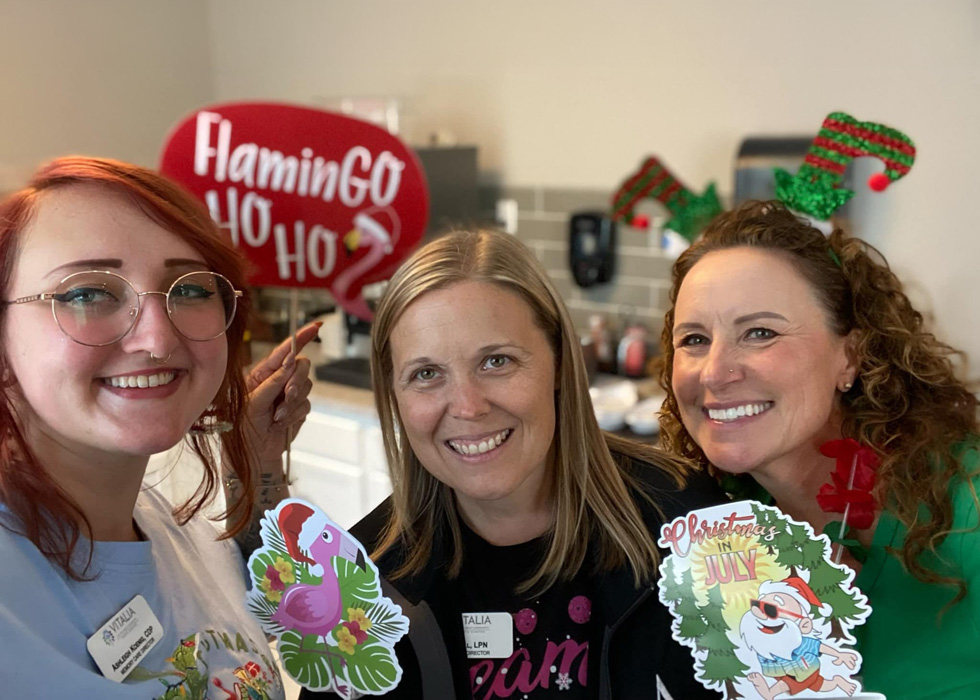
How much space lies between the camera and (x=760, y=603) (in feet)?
3.35

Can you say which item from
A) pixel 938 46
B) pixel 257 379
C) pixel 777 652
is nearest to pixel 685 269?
pixel 777 652

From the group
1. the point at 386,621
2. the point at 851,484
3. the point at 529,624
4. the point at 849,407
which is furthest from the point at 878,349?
the point at 386,621

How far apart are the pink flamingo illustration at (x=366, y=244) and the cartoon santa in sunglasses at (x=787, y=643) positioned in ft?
2.97

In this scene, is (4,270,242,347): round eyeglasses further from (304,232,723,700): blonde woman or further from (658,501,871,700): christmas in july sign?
(658,501,871,700): christmas in july sign

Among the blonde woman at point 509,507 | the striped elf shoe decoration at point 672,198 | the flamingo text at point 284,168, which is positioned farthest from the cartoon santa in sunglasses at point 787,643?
the striped elf shoe decoration at point 672,198

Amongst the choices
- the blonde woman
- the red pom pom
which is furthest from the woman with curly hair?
the red pom pom

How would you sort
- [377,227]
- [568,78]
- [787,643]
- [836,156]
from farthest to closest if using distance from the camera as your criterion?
[568,78]
[377,227]
[836,156]
[787,643]

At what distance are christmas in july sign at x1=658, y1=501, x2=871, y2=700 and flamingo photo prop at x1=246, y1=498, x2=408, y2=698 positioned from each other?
1.17 feet

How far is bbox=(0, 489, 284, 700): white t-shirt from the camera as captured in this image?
2.73 ft

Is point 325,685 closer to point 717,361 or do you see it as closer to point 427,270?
point 427,270

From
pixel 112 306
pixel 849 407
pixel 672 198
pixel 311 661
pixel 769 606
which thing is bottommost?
pixel 311 661

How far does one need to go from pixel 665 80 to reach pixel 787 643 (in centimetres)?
210

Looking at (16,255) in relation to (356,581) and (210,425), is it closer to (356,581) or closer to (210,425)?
(210,425)

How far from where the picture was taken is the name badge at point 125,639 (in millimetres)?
883
